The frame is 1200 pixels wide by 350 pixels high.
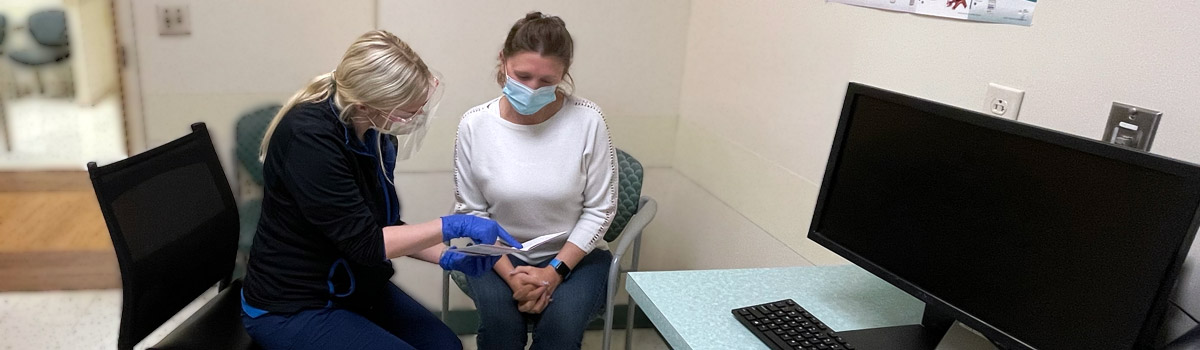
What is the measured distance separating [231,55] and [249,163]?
350 mm

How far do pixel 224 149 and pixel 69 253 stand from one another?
1.09 m

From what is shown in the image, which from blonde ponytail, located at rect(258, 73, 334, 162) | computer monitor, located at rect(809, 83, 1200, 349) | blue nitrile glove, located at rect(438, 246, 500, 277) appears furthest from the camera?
blue nitrile glove, located at rect(438, 246, 500, 277)

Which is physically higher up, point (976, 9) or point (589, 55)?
point (976, 9)

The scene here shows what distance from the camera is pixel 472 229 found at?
63.2 inches

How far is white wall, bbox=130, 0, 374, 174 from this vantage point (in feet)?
7.46

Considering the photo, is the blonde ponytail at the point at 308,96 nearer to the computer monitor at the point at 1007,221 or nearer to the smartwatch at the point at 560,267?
the smartwatch at the point at 560,267

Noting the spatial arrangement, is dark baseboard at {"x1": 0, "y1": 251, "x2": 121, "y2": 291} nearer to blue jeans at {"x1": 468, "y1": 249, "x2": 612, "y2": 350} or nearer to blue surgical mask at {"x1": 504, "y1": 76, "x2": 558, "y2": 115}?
blue jeans at {"x1": 468, "y1": 249, "x2": 612, "y2": 350}

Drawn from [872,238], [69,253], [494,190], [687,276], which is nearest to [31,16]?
[69,253]

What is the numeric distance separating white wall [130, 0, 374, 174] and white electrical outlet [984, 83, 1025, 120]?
1740 millimetres

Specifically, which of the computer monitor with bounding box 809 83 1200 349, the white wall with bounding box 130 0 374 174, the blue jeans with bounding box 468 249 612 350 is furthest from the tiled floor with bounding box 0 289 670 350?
the computer monitor with bounding box 809 83 1200 349

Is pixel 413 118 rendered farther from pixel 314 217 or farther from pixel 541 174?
pixel 541 174

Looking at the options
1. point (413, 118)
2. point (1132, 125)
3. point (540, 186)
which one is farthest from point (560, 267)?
point (1132, 125)

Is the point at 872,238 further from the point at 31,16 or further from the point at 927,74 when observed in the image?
the point at 31,16

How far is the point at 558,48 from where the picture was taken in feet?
5.76
